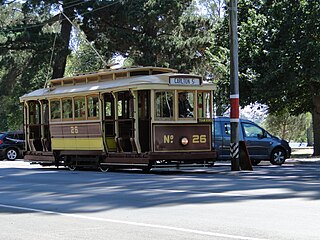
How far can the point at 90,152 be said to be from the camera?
22672 mm

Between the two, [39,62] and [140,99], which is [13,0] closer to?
[39,62]

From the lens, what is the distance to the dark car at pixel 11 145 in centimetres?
3544

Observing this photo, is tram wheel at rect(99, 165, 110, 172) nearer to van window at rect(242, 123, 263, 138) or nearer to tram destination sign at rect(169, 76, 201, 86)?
tram destination sign at rect(169, 76, 201, 86)

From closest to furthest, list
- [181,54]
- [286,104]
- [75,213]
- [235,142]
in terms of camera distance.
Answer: [75,213] → [235,142] → [286,104] → [181,54]

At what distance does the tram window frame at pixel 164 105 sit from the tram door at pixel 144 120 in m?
0.33

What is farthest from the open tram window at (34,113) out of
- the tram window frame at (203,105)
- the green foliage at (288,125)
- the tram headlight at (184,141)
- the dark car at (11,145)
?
the green foliage at (288,125)

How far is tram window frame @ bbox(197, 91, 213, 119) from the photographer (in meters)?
21.1

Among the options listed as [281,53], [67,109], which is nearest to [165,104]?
[67,109]

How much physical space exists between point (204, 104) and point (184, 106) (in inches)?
32.1

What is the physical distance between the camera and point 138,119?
67.6ft

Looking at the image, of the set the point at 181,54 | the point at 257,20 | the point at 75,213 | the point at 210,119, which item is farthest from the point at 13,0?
the point at 75,213

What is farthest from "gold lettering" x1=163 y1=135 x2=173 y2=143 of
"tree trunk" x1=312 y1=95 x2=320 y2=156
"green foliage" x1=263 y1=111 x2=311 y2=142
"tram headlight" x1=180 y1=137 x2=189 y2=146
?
"green foliage" x1=263 y1=111 x2=311 y2=142

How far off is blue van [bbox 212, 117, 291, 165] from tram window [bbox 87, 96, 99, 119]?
513cm

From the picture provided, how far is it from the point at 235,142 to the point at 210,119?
4.25 ft
